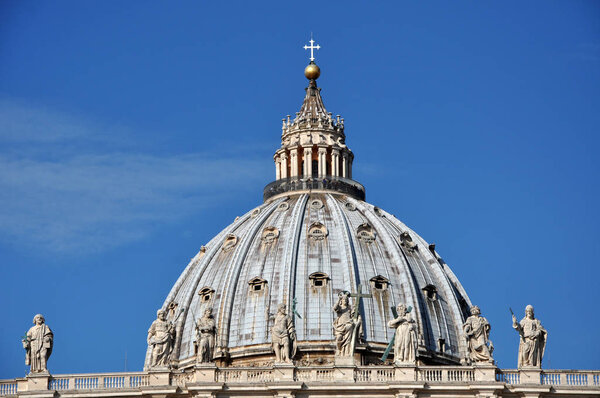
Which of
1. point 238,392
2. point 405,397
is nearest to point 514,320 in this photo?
point 405,397

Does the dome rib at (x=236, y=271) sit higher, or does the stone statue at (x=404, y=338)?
the dome rib at (x=236, y=271)

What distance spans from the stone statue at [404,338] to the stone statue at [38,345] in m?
18.6

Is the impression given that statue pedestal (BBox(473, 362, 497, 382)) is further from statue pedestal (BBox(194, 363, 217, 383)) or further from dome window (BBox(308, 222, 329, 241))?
dome window (BBox(308, 222, 329, 241))

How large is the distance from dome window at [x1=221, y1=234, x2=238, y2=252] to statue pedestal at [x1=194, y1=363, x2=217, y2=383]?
7074 centimetres

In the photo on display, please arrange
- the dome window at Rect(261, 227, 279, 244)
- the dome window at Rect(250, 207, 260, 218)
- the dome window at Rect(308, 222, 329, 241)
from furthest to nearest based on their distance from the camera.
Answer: the dome window at Rect(250, 207, 260, 218) < the dome window at Rect(261, 227, 279, 244) < the dome window at Rect(308, 222, 329, 241)

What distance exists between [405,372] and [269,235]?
2804 inches

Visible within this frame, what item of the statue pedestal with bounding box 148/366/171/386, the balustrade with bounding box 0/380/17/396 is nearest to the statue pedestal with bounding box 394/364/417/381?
the statue pedestal with bounding box 148/366/171/386

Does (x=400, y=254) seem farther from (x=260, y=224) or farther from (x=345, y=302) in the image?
(x=345, y=302)

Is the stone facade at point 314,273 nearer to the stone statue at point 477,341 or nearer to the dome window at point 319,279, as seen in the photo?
the dome window at point 319,279

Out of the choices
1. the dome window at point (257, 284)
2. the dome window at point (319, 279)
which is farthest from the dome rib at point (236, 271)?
the dome window at point (319, 279)

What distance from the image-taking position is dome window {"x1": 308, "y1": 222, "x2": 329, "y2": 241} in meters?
179

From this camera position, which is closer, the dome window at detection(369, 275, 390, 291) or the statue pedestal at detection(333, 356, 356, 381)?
the statue pedestal at detection(333, 356, 356, 381)

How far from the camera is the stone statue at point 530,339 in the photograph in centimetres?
10962

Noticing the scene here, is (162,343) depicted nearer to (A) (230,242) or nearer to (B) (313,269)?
(B) (313,269)
